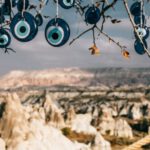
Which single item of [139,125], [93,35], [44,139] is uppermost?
[93,35]

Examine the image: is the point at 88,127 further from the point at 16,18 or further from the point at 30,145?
the point at 16,18

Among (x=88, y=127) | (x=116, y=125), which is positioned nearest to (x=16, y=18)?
(x=88, y=127)

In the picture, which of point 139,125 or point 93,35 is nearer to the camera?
point 93,35

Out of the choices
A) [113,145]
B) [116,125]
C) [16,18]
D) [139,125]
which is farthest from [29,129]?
[139,125]

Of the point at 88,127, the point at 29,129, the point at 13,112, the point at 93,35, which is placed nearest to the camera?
the point at 93,35

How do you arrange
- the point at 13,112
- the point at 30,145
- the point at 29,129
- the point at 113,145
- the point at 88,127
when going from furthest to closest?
the point at 88,127, the point at 113,145, the point at 13,112, the point at 29,129, the point at 30,145

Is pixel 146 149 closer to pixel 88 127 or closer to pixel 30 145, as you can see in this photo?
pixel 88 127

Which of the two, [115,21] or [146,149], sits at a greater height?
[115,21]

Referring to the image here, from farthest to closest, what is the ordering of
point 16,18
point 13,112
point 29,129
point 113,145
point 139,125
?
1. point 139,125
2. point 113,145
3. point 13,112
4. point 29,129
5. point 16,18

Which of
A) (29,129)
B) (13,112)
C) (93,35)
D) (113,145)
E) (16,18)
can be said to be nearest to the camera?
(93,35)
